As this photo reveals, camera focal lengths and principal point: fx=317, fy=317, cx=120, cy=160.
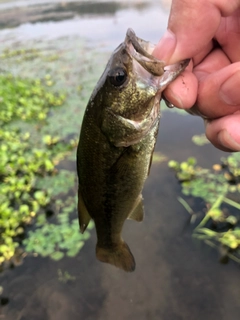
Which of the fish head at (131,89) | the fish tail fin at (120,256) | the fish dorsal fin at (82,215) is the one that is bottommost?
the fish tail fin at (120,256)

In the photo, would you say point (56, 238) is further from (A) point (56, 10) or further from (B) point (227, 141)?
(A) point (56, 10)

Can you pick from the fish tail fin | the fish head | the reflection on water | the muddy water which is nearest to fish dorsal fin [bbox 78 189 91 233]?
the fish tail fin

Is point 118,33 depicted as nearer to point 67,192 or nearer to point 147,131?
point 67,192

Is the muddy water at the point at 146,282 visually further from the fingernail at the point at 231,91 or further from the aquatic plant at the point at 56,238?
the fingernail at the point at 231,91

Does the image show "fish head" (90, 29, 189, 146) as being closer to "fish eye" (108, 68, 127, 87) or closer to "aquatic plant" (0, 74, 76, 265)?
"fish eye" (108, 68, 127, 87)

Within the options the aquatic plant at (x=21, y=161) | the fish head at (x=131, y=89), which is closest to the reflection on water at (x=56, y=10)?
the aquatic plant at (x=21, y=161)
